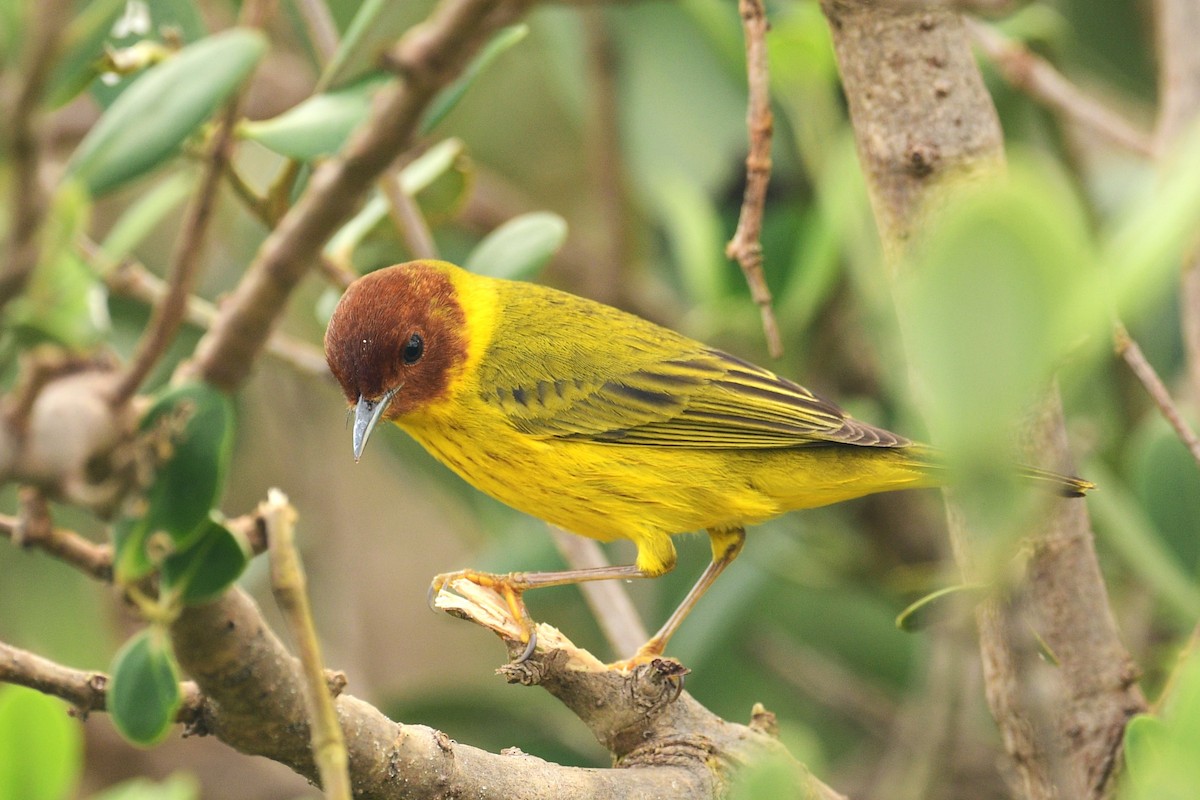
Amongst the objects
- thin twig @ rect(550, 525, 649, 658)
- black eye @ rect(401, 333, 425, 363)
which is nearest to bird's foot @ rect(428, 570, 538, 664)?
thin twig @ rect(550, 525, 649, 658)

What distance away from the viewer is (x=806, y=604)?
448 centimetres

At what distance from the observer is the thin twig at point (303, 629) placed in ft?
4.47

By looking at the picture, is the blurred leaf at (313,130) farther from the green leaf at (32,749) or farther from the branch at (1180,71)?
the branch at (1180,71)

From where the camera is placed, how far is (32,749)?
162cm

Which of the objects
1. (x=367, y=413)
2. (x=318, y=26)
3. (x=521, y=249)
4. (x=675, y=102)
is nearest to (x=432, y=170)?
(x=521, y=249)

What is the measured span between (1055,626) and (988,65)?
6.84ft

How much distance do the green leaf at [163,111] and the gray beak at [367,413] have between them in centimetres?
178

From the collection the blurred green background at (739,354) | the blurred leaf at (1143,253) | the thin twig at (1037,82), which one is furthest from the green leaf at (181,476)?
the thin twig at (1037,82)

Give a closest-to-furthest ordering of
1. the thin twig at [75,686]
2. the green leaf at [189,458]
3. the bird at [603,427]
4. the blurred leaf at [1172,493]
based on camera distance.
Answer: the green leaf at [189,458] → the thin twig at [75,686] → the blurred leaf at [1172,493] → the bird at [603,427]

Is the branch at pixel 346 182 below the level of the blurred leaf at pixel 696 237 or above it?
above

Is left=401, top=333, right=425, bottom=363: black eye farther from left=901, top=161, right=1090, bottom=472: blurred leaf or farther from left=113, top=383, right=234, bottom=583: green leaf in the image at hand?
left=901, top=161, right=1090, bottom=472: blurred leaf

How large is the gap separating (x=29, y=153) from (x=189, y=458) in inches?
18.1

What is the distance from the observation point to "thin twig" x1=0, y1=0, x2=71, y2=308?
1011 millimetres

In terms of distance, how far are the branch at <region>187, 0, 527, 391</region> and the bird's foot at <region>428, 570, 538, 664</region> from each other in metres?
1.08
